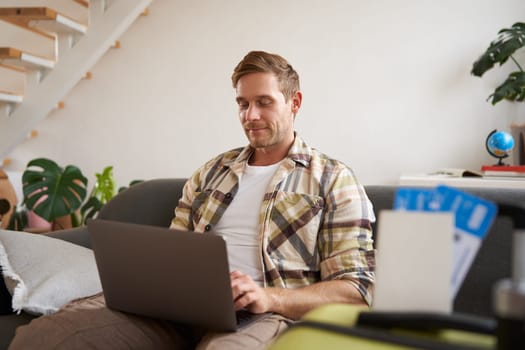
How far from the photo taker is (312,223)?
160cm

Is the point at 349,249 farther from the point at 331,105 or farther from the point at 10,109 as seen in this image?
the point at 10,109

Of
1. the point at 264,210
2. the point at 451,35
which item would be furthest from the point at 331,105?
the point at 264,210

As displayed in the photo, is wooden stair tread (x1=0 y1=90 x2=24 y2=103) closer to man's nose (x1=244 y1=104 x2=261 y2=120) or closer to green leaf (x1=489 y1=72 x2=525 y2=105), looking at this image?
man's nose (x1=244 y1=104 x2=261 y2=120)

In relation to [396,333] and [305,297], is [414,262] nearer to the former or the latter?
[396,333]

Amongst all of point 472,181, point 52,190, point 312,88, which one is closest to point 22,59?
point 52,190

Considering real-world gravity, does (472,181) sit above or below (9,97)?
below

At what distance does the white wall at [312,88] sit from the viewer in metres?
3.60

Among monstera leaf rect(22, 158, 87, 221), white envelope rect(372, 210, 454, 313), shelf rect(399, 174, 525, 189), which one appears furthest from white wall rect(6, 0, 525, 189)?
white envelope rect(372, 210, 454, 313)

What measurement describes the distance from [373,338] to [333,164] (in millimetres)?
1177

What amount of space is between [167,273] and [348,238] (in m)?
0.51

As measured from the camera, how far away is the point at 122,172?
424 cm

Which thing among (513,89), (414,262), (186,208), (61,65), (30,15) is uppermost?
(30,15)

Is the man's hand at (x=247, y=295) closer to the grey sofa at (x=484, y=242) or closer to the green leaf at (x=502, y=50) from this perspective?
the grey sofa at (x=484, y=242)

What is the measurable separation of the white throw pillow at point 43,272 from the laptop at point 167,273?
14.6 inches
